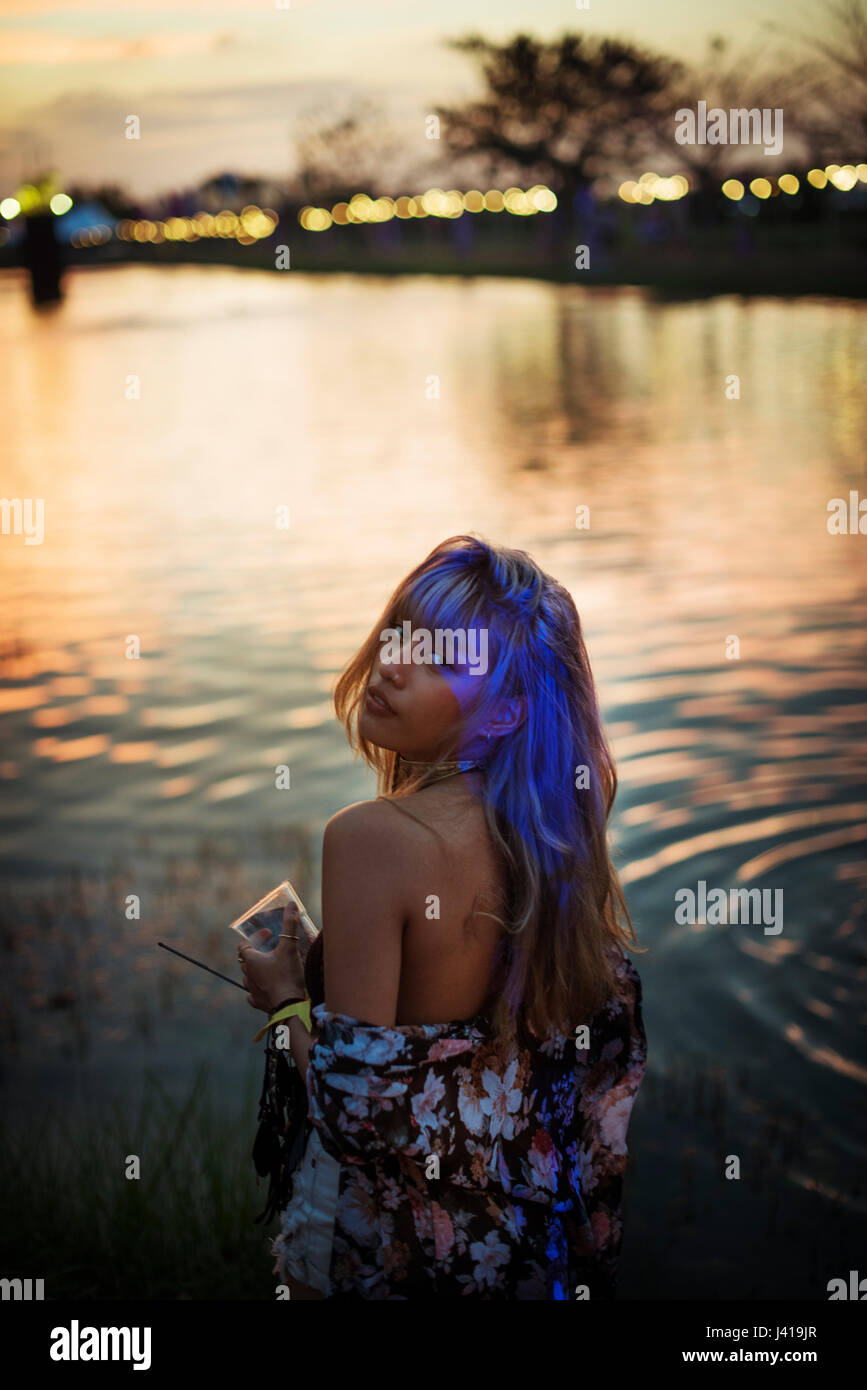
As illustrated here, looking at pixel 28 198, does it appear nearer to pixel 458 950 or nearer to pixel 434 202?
pixel 434 202

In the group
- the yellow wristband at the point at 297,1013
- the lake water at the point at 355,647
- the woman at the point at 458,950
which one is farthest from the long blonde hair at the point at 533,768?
the lake water at the point at 355,647

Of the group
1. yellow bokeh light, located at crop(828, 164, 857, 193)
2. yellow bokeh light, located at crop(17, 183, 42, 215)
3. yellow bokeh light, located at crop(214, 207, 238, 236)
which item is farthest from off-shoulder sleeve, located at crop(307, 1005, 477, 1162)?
yellow bokeh light, located at crop(214, 207, 238, 236)

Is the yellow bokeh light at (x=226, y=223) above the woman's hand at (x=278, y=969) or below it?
above

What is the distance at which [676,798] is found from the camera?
23.1ft

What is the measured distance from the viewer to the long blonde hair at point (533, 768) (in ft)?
6.32

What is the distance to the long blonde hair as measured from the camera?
193 centimetres

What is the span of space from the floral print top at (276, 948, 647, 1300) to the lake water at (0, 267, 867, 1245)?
2440 millimetres

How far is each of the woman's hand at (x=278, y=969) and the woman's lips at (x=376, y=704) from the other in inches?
13.4

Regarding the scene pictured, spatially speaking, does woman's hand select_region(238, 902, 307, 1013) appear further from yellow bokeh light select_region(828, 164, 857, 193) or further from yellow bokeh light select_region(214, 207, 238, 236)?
yellow bokeh light select_region(214, 207, 238, 236)

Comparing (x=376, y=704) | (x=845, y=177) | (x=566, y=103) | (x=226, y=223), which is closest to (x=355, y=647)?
(x=376, y=704)

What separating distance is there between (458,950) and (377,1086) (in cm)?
19

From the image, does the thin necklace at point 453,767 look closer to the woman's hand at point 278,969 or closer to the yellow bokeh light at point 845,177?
the woman's hand at point 278,969
